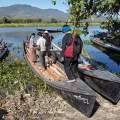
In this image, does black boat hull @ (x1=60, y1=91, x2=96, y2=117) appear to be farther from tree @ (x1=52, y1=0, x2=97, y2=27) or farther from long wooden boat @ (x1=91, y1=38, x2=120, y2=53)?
long wooden boat @ (x1=91, y1=38, x2=120, y2=53)

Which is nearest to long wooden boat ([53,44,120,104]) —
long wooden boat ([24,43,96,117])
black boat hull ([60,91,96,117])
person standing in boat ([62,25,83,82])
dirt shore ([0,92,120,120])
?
dirt shore ([0,92,120,120])

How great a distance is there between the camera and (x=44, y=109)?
13844 millimetres

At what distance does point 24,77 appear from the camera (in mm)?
19016

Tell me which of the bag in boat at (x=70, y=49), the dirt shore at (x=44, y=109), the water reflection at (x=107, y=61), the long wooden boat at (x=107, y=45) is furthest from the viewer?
the long wooden boat at (x=107, y=45)

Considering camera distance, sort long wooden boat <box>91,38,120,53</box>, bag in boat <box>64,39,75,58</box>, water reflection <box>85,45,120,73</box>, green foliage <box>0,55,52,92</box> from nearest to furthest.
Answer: bag in boat <box>64,39,75,58</box> < green foliage <box>0,55,52,92</box> < water reflection <box>85,45,120,73</box> < long wooden boat <box>91,38,120,53</box>

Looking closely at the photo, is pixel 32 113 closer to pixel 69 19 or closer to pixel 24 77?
pixel 69 19

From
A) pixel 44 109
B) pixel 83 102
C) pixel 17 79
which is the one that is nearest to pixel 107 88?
pixel 83 102

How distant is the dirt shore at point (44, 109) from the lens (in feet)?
43.2

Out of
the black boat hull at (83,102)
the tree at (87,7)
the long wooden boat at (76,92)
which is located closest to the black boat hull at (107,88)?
the long wooden boat at (76,92)

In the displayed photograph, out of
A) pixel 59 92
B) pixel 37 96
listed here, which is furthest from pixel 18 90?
pixel 59 92

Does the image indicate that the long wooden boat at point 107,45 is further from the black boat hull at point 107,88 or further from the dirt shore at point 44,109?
the dirt shore at point 44,109

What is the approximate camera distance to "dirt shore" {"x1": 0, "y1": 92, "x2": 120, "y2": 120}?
1318 cm

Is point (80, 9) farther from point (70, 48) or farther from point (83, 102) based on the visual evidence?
point (83, 102)

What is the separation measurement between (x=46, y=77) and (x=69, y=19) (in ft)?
9.08
